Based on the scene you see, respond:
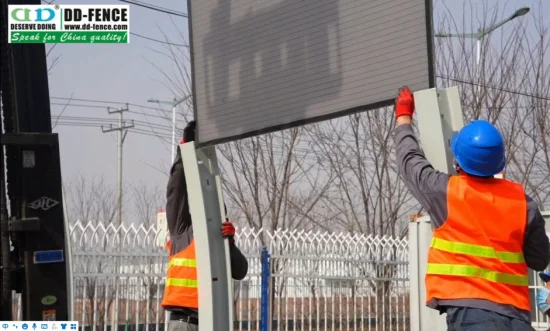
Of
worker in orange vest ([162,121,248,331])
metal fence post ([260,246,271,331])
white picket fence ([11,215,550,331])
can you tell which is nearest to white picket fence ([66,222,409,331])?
white picket fence ([11,215,550,331])

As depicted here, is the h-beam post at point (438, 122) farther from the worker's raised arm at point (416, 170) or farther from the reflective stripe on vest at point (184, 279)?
the reflective stripe on vest at point (184, 279)

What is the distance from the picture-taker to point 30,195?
14.1 feet

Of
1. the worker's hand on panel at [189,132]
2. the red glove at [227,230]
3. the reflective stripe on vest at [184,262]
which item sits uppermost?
the worker's hand on panel at [189,132]

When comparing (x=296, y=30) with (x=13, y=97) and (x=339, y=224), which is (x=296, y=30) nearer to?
(x=13, y=97)

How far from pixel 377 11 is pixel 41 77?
1.73 metres

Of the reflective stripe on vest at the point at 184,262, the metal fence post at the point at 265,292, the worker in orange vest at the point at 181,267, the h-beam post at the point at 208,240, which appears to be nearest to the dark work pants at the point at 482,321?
the h-beam post at the point at 208,240

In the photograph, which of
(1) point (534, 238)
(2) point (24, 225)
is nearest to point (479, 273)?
(1) point (534, 238)

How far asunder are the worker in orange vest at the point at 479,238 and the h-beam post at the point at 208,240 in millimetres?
1581

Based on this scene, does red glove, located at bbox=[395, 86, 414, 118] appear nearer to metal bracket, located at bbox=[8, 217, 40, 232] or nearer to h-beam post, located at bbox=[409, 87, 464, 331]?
h-beam post, located at bbox=[409, 87, 464, 331]

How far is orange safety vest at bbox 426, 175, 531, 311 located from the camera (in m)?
3.52

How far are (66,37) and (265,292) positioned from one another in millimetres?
5842

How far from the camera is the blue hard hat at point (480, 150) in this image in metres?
3.61

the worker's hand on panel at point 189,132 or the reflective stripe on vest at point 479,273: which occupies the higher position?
the worker's hand on panel at point 189,132

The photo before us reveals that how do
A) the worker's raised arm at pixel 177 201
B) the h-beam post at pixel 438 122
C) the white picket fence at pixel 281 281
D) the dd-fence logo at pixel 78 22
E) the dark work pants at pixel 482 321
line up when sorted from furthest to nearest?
the white picket fence at pixel 281 281 < the worker's raised arm at pixel 177 201 < the dd-fence logo at pixel 78 22 < the h-beam post at pixel 438 122 < the dark work pants at pixel 482 321
